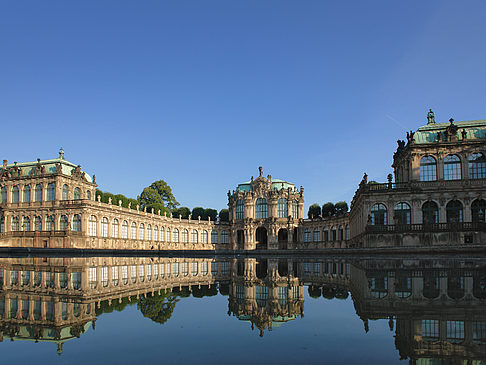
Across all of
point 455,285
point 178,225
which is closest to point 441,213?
point 455,285

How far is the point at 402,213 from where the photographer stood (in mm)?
48344

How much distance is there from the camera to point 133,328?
6023 mm

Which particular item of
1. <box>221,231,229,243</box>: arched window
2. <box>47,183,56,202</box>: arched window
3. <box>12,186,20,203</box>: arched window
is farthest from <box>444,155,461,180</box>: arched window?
<box>12,186,20,203</box>: arched window

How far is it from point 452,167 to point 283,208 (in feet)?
157

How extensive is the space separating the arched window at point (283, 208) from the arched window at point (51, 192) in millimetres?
48457

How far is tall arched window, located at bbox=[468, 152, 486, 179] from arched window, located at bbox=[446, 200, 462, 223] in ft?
13.2

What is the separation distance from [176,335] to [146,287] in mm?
6045

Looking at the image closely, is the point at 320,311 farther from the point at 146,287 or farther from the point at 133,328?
the point at 146,287

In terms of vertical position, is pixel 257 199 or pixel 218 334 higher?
pixel 257 199

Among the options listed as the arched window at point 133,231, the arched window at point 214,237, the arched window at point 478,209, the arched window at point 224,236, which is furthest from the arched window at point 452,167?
the arched window at point 214,237

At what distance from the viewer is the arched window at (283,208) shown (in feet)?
307

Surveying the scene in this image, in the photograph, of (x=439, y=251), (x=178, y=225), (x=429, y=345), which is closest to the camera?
(x=429, y=345)

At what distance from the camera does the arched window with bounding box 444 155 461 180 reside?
4919cm

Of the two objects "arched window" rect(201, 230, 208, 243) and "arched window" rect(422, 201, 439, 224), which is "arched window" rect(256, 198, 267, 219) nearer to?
"arched window" rect(201, 230, 208, 243)
